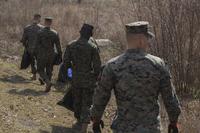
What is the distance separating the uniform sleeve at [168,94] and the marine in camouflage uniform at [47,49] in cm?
721

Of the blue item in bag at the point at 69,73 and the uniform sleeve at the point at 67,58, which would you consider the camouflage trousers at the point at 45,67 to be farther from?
the uniform sleeve at the point at 67,58

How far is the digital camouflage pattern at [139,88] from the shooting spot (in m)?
5.52

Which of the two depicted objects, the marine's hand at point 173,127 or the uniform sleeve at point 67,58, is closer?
the marine's hand at point 173,127

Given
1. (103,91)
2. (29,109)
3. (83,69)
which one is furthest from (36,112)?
(103,91)

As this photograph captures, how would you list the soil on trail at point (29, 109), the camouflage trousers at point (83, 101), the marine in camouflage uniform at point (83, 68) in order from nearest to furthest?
the marine in camouflage uniform at point (83, 68) < the camouflage trousers at point (83, 101) < the soil on trail at point (29, 109)

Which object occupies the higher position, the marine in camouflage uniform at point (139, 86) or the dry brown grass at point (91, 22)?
the marine in camouflage uniform at point (139, 86)

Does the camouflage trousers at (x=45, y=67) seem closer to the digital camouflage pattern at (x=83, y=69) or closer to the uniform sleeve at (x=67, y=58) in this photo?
the digital camouflage pattern at (x=83, y=69)

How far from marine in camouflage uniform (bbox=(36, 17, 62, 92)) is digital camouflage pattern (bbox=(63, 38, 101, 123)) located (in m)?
2.71

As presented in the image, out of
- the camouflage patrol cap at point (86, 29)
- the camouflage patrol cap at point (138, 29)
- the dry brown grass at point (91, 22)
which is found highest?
the camouflage patrol cap at point (138, 29)

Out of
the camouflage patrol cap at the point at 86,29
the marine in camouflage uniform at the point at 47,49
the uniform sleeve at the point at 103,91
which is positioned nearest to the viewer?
the uniform sleeve at the point at 103,91

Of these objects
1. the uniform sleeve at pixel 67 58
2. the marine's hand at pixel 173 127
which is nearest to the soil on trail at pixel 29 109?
the uniform sleeve at pixel 67 58

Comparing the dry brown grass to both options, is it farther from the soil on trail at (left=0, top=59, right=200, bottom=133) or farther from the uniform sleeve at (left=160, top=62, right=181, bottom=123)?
the uniform sleeve at (left=160, top=62, right=181, bottom=123)

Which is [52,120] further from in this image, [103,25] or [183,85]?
[103,25]

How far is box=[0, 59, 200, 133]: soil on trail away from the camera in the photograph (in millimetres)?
10030
